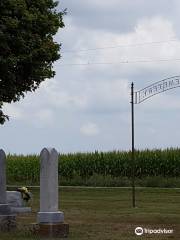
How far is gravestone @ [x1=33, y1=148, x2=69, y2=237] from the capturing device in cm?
1484

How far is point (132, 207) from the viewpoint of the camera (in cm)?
2330

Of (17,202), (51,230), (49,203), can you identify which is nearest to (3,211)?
(49,203)

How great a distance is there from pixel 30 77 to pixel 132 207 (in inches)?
331

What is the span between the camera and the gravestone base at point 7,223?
1577cm

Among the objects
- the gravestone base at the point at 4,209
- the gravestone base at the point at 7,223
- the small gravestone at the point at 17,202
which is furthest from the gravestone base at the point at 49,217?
the small gravestone at the point at 17,202

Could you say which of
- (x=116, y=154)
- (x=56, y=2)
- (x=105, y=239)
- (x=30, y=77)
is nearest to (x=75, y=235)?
(x=105, y=239)

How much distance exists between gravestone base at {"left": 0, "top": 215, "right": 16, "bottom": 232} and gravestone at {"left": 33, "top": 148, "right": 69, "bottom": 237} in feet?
3.47

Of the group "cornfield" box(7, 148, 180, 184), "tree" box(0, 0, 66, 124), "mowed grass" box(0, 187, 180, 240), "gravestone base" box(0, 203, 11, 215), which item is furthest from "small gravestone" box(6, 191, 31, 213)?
"cornfield" box(7, 148, 180, 184)

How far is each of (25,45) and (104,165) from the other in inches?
844

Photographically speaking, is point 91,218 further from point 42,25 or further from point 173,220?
point 42,25
